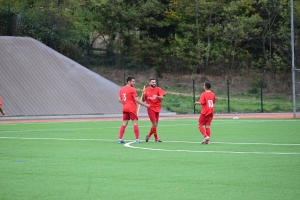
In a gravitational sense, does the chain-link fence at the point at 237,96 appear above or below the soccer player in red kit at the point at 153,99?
below

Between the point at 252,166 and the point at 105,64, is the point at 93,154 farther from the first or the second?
the point at 105,64

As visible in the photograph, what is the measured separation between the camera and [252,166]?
43.9ft

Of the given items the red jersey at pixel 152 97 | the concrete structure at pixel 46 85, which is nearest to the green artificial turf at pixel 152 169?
the red jersey at pixel 152 97

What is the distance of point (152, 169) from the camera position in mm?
13219

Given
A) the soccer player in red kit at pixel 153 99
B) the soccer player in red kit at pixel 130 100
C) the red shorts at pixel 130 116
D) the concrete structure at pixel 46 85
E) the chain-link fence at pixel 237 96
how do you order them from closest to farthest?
the soccer player in red kit at pixel 130 100 → the red shorts at pixel 130 116 → the soccer player in red kit at pixel 153 99 → the concrete structure at pixel 46 85 → the chain-link fence at pixel 237 96

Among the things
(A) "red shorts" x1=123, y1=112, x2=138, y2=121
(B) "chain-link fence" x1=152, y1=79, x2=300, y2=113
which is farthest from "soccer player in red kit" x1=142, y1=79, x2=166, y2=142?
(B) "chain-link fence" x1=152, y1=79, x2=300, y2=113

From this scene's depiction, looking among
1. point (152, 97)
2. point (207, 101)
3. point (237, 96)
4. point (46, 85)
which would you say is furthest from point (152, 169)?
point (237, 96)

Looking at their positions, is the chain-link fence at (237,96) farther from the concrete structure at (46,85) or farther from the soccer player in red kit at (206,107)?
the soccer player in red kit at (206,107)

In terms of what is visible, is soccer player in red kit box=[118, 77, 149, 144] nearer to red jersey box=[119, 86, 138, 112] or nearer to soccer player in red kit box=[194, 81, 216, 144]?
red jersey box=[119, 86, 138, 112]

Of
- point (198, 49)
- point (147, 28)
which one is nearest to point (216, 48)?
point (198, 49)

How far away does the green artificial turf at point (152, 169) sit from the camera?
34.2 ft

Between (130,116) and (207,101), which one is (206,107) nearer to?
Result: (207,101)

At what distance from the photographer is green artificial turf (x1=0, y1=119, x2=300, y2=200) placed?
10438 mm

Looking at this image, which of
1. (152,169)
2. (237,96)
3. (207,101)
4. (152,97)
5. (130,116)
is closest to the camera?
(152,169)
